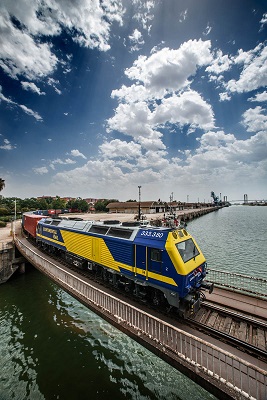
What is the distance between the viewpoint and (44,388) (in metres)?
8.12

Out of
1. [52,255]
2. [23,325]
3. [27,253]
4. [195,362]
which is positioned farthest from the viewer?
[52,255]

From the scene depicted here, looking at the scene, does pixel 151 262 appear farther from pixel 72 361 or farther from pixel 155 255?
pixel 72 361

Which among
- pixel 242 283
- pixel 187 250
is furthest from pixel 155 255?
pixel 242 283

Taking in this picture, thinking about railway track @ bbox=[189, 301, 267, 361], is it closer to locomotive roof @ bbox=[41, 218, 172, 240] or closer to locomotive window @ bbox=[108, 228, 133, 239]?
locomotive roof @ bbox=[41, 218, 172, 240]

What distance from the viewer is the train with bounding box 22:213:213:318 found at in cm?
771

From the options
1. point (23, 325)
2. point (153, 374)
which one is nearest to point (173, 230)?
Answer: point (153, 374)

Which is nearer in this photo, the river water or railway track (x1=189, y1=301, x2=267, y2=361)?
railway track (x1=189, y1=301, x2=267, y2=361)

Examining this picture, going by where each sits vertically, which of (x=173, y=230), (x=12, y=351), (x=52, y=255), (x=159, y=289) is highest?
(x=173, y=230)

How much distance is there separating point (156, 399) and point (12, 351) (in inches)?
312

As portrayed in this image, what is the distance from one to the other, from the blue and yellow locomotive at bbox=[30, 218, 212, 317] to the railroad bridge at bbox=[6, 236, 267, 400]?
0.91m

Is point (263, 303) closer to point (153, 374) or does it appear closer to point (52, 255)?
point (153, 374)

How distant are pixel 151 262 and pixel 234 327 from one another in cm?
391

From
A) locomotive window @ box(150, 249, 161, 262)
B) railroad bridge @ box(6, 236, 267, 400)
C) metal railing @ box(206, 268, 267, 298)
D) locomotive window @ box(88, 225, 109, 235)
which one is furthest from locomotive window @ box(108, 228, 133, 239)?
metal railing @ box(206, 268, 267, 298)

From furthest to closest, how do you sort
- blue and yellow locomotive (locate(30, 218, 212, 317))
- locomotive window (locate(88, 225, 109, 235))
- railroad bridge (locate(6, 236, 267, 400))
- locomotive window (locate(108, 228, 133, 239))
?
locomotive window (locate(88, 225, 109, 235)), locomotive window (locate(108, 228, 133, 239)), blue and yellow locomotive (locate(30, 218, 212, 317)), railroad bridge (locate(6, 236, 267, 400))
